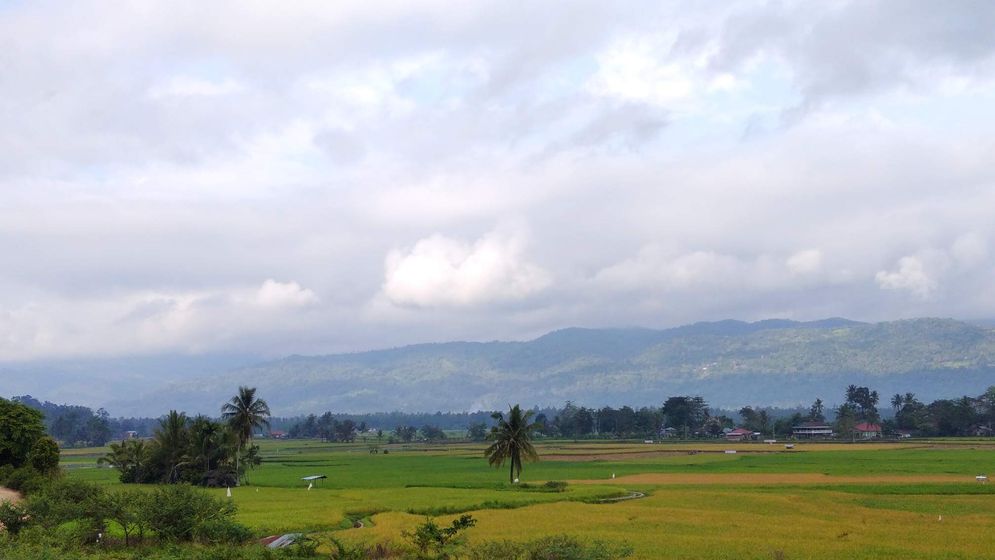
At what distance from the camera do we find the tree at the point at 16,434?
2911 inches

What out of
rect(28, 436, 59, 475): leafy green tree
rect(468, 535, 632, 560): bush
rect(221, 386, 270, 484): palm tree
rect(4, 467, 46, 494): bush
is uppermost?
rect(221, 386, 270, 484): palm tree

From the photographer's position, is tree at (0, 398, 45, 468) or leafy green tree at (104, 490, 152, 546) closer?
leafy green tree at (104, 490, 152, 546)

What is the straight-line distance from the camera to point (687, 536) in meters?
44.1

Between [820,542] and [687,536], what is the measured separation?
5.98m

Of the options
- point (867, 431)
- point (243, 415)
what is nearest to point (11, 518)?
point (243, 415)

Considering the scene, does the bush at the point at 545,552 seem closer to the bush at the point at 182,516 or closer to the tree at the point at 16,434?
the bush at the point at 182,516

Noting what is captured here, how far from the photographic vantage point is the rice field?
41812 mm

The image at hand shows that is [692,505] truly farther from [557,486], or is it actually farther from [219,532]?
[219,532]

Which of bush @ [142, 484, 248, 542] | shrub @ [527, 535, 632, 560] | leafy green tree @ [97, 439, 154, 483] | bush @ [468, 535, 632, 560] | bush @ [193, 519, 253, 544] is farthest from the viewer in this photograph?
leafy green tree @ [97, 439, 154, 483]

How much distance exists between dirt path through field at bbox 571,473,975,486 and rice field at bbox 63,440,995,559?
0.12m

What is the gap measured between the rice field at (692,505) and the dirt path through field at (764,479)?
0.39 feet

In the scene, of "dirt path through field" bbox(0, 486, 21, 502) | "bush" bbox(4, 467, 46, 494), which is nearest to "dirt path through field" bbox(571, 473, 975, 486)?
"bush" bbox(4, 467, 46, 494)

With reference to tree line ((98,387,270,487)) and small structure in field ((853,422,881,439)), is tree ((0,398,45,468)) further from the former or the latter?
small structure in field ((853,422,881,439))

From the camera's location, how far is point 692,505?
57.6 meters
